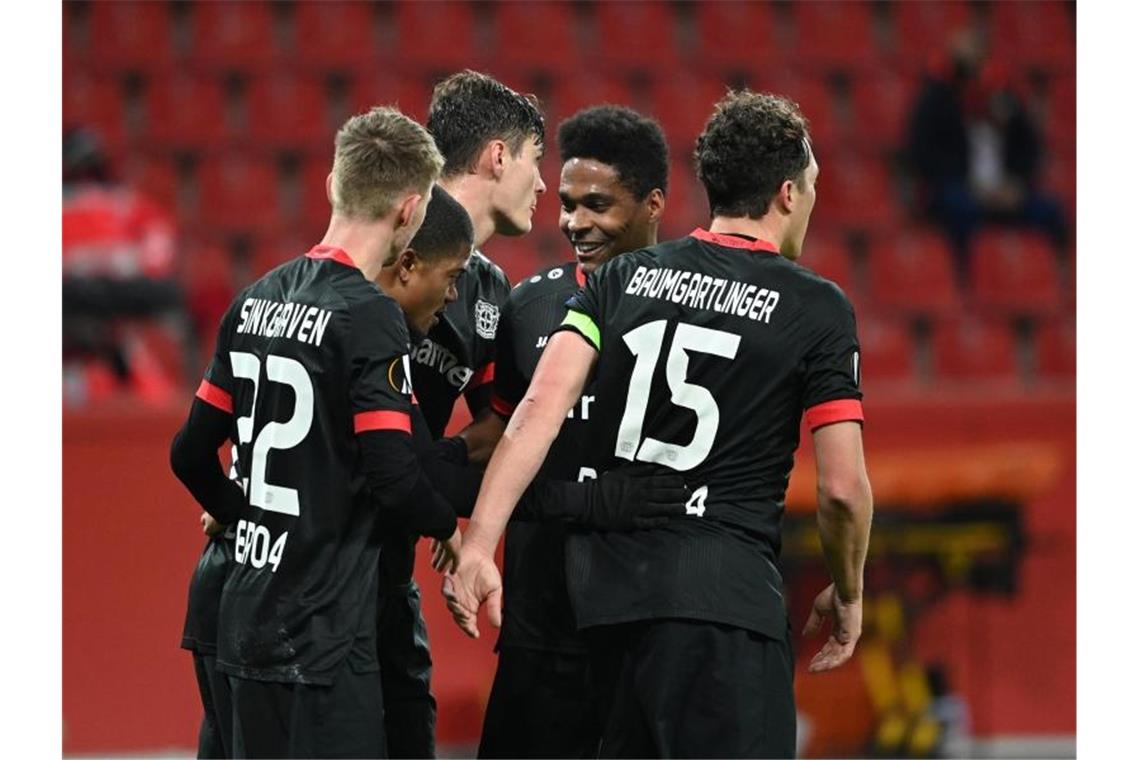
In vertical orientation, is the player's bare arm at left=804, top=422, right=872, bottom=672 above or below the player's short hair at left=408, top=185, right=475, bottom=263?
below

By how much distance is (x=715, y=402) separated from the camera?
3.05 m

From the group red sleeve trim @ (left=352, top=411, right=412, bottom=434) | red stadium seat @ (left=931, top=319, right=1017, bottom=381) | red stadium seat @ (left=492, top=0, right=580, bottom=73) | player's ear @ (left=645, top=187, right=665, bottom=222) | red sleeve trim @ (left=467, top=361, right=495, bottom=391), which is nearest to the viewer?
red sleeve trim @ (left=352, top=411, right=412, bottom=434)

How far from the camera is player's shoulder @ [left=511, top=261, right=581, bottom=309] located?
3.74 metres

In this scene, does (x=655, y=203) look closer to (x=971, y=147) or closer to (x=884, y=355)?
(x=884, y=355)

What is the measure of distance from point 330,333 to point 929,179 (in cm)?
639

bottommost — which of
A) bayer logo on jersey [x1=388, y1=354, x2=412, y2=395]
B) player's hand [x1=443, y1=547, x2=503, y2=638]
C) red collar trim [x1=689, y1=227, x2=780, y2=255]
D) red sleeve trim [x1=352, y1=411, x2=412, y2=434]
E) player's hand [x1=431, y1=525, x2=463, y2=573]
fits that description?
player's hand [x1=443, y1=547, x2=503, y2=638]

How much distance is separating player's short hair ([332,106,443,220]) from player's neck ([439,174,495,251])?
62 centimetres

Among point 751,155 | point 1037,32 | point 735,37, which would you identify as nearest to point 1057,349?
point 1037,32

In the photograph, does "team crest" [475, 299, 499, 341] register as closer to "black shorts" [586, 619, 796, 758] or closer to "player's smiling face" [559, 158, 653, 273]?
"player's smiling face" [559, 158, 653, 273]

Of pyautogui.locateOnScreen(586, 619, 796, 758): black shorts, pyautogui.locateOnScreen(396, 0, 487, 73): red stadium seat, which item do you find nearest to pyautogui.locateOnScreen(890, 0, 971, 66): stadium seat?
pyautogui.locateOnScreen(396, 0, 487, 73): red stadium seat

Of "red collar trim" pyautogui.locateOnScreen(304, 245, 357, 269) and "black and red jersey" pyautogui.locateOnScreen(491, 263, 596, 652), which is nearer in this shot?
"red collar trim" pyautogui.locateOnScreen(304, 245, 357, 269)

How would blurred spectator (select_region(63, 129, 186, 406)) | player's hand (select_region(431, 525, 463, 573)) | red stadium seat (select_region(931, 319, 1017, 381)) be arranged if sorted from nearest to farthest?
player's hand (select_region(431, 525, 463, 573)), blurred spectator (select_region(63, 129, 186, 406)), red stadium seat (select_region(931, 319, 1017, 381))

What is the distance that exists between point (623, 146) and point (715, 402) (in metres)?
0.97

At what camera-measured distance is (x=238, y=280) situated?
836cm
